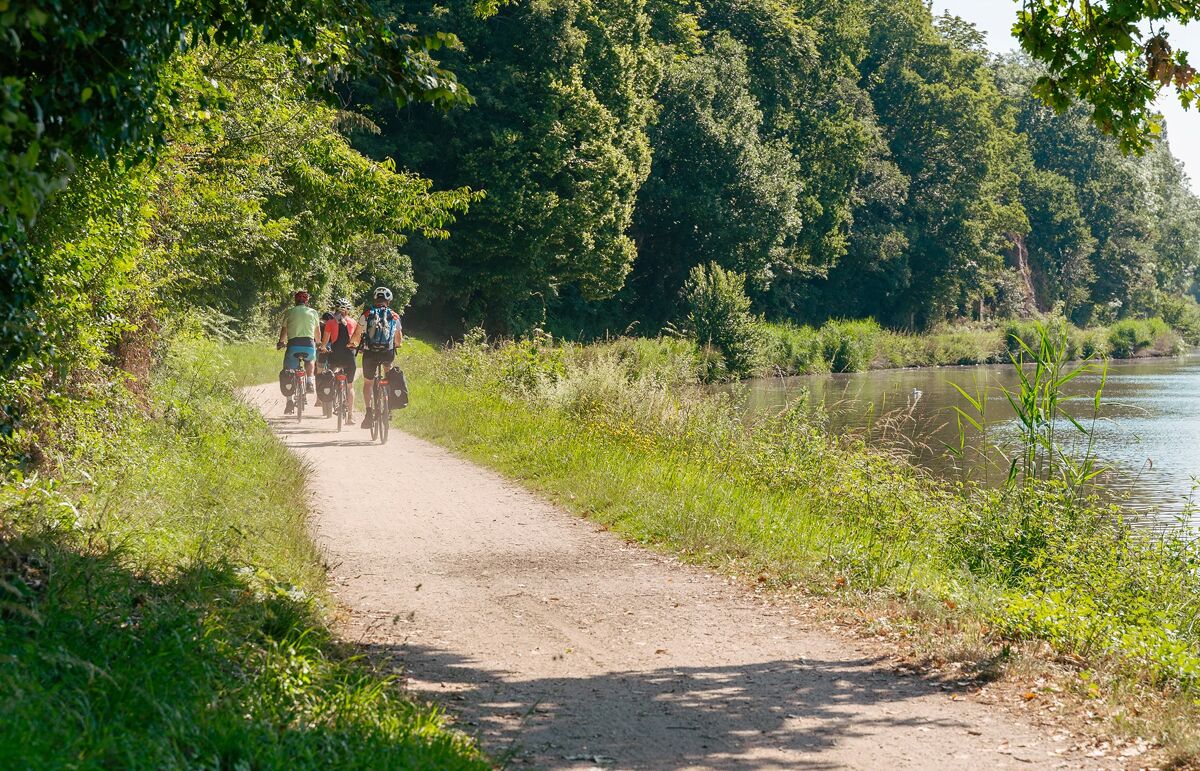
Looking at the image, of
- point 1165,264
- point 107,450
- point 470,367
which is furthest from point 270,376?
point 1165,264

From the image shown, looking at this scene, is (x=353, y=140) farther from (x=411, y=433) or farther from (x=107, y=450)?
(x=107, y=450)

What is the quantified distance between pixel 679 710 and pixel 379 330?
11353mm

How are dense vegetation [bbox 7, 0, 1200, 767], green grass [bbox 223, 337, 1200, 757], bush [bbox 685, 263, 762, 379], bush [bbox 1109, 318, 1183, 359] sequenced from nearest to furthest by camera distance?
dense vegetation [bbox 7, 0, 1200, 767]
green grass [bbox 223, 337, 1200, 757]
bush [bbox 685, 263, 762, 379]
bush [bbox 1109, 318, 1183, 359]

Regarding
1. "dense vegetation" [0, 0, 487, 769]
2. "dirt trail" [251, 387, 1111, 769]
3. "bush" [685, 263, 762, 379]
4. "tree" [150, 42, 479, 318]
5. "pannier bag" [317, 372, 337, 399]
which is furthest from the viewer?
"bush" [685, 263, 762, 379]

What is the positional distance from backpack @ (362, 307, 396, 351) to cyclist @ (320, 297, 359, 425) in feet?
4.13

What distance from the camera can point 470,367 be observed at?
72.9 ft

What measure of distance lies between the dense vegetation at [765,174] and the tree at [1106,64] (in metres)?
16.1

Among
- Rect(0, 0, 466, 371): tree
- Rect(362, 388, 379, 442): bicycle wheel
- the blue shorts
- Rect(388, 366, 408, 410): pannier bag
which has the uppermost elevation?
Rect(0, 0, 466, 371): tree

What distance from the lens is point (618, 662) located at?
6594 mm

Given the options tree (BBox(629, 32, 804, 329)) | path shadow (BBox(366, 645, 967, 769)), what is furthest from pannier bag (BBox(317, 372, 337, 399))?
tree (BBox(629, 32, 804, 329))

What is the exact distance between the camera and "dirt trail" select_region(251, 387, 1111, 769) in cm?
531

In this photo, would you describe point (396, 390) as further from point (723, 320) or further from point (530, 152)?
point (723, 320)

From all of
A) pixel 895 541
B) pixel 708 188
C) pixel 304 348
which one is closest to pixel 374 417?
pixel 304 348

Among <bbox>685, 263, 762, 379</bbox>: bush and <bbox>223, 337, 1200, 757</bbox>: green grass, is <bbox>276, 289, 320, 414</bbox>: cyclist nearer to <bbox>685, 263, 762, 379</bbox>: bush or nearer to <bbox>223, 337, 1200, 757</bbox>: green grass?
<bbox>223, 337, 1200, 757</bbox>: green grass
